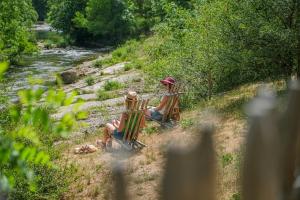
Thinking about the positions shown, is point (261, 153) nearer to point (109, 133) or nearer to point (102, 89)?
point (109, 133)

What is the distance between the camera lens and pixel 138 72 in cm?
2528

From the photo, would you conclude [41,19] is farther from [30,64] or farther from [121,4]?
[30,64]

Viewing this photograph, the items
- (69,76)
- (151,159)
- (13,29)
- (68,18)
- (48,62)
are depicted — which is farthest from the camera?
(68,18)

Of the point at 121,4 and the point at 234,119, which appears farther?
the point at 121,4

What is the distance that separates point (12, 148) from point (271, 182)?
3.40ft

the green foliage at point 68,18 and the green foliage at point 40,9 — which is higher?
the green foliage at point 68,18

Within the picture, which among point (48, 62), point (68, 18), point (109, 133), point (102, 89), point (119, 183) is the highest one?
point (119, 183)

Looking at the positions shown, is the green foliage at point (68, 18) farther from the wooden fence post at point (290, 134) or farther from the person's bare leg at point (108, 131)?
the wooden fence post at point (290, 134)

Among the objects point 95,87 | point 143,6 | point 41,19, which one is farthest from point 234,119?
point 41,19

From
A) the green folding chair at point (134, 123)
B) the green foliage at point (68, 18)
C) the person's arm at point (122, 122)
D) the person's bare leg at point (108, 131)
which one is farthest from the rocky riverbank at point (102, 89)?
the green foliage at point (68, 18)

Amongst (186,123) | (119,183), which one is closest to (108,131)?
(186,123)

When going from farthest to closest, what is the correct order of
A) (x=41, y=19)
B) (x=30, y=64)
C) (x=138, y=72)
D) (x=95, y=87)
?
(x=41, y=19) < (x=30, y=64) < (x=138, y=72) < (x=95, y=87)

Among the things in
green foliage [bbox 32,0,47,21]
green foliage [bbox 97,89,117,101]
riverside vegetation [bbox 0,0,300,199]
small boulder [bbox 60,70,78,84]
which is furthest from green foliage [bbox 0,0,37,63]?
green foliage [bbox 32,0,47,21]

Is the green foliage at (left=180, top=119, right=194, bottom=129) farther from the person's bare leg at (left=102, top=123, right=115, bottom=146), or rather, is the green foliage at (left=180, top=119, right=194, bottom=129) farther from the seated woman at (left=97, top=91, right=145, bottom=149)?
the person's bare leg at (left=102, top=123, right=115, bottom=146)
